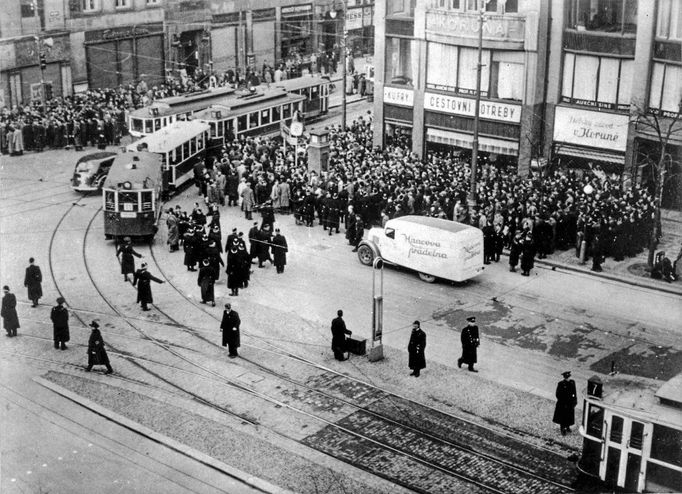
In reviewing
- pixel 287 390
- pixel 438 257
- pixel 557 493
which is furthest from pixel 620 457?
pixel 438 257

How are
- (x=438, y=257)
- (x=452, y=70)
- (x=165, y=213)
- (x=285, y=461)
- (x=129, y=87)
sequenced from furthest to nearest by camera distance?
1. (x=129, y=87)
2. (x=452, y=70)
3. (x=165, y=213)
4. (x=438, y=257)
5. (x=285, y=461)

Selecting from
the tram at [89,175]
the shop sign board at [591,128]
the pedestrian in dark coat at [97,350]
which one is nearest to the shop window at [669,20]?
the shop sign board at [591,128]

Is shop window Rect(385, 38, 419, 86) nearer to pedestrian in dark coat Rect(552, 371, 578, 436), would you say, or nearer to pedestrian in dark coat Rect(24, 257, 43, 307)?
pedestrian in dark coat Rect(24, 257, 43, 307)

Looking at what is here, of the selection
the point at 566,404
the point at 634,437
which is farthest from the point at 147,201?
the point at 634,437

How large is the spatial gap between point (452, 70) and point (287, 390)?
967 inches

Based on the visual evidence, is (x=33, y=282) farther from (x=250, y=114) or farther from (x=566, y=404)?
(x=250, y=114)

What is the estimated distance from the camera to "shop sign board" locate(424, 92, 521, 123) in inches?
1610

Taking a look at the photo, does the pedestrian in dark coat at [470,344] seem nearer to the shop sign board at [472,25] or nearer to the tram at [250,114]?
the shop sign board at [472,25]

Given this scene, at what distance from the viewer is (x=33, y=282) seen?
2662cm

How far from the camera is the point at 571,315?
87.8 ft

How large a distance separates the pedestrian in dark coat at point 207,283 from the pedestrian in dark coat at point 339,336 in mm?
5230

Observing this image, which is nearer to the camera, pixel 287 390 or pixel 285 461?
pixel 285 461

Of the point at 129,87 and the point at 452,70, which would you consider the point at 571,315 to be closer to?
the point at 452,70

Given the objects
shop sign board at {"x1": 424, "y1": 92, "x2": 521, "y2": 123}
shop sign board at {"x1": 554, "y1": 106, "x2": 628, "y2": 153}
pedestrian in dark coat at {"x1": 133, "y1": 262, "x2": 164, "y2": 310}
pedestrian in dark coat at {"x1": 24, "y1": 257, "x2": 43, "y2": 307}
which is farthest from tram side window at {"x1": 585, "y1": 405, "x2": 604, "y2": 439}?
shop sign board at {"x1": 424, "y1": 92, "x2": 521, "y2": 123}
